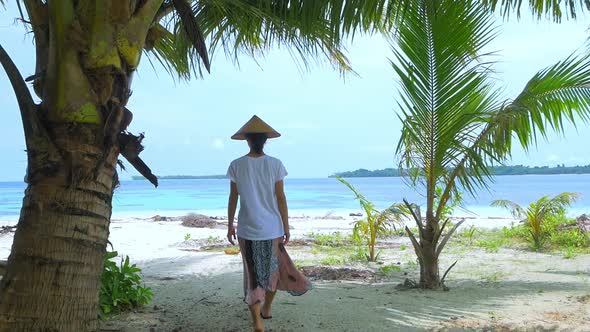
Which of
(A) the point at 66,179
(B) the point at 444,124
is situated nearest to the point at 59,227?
(A) the point at 66,179

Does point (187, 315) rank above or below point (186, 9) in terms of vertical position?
below

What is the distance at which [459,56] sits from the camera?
18.5 ft

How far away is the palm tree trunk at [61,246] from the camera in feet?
9.30

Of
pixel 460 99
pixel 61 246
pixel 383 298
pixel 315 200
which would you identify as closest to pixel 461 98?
pixel 460 99

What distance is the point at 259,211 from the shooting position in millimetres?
4254

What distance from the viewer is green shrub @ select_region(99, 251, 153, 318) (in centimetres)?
465

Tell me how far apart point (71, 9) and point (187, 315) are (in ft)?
8.81

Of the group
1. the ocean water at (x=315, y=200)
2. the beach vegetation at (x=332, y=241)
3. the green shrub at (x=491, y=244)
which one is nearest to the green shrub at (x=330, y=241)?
the beach vegetation at (x=332, y=241)

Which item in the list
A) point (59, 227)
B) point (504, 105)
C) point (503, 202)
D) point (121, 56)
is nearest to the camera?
point (59, 227)

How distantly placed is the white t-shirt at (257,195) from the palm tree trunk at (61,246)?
4.54 feet

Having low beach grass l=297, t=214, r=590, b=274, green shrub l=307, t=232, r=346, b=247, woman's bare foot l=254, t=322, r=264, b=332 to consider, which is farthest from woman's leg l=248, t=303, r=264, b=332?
green shrub l=307, t=232, r=346, b=247

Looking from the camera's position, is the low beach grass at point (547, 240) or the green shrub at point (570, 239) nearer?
the low beach grass at point (547, 240)

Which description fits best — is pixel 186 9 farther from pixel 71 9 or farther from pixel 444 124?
pixel 444 124

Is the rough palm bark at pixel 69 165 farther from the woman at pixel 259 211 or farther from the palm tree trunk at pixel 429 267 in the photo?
the palm tree trunk at pixel 429 267
